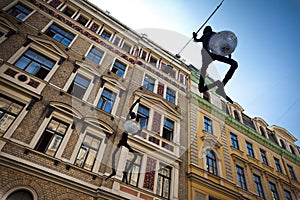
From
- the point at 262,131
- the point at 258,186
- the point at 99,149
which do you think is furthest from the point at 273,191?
the point at 99,149

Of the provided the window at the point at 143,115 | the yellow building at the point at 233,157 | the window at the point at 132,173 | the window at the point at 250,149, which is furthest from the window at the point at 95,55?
the window at the point at 250,149

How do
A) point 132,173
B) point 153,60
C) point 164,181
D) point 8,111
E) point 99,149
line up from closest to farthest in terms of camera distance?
point 8,111
point 99,149
point 132,173
point 164,181
point 153,60

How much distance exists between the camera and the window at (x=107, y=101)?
11594 millimetres

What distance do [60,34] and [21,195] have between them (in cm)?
1019

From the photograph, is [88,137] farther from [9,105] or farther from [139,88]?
[139,88]

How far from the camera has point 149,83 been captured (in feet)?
50.1

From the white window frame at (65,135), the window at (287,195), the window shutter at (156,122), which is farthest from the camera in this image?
the window at (287,195)

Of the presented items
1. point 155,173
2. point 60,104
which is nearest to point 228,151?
point 155,173

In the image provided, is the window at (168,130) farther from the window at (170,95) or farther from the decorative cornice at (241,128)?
the decorative cornice at (241,128)

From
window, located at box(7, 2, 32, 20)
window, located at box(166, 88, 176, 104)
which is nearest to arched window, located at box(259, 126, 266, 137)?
window, located at box(166, 88, 176, 104)

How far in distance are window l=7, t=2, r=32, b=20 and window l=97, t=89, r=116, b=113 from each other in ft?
23.2

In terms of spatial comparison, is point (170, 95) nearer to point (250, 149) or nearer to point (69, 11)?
point (250, 149)

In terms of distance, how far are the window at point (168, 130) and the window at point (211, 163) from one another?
3.33 metres

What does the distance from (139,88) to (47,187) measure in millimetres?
8299
